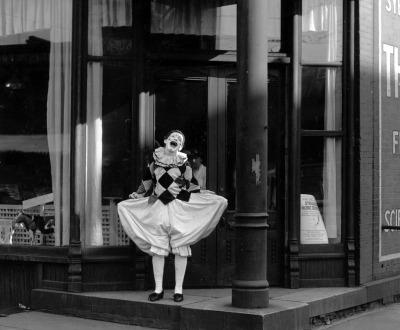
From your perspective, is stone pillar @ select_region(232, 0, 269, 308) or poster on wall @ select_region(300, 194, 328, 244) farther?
poster on wall @ select_region(300, 194, 328, 244)

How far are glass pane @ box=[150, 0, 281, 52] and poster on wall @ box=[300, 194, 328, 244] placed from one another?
1959 mm

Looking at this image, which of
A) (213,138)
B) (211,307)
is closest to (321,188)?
(213,138)

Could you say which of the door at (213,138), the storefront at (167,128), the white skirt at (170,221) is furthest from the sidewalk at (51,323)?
the door at (213,138)

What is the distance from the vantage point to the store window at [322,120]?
366 inches

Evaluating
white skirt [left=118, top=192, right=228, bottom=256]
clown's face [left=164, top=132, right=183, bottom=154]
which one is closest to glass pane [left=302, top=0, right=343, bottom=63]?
clown's face [left=164, top=132, right=183, bottom=154]

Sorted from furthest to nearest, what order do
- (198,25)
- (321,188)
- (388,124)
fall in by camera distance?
(388,124) → (321,188) → (198,25)

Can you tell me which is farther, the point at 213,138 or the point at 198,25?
the point at 198,25

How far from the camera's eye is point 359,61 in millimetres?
9273

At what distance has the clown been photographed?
8.04 meters

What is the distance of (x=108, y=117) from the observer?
902cm

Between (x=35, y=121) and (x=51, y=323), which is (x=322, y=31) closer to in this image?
(x=35, y=121)

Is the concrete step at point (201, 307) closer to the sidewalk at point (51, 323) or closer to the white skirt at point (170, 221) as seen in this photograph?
the sidewalk at point (51, 323)

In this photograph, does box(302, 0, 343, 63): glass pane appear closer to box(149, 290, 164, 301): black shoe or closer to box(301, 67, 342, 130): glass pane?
box(301, 67, 342, 130): glass pane

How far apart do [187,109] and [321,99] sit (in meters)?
1.71
